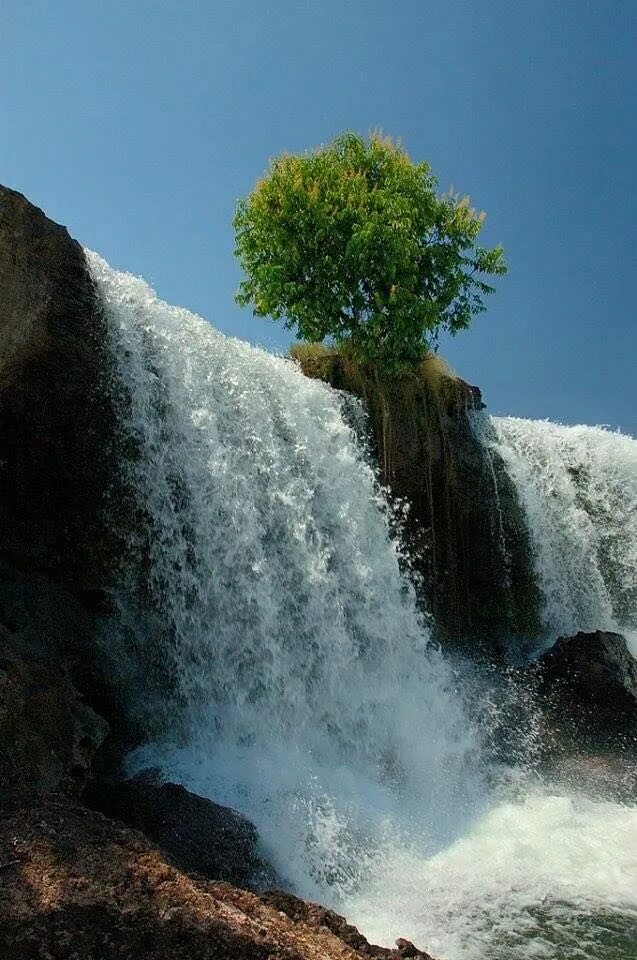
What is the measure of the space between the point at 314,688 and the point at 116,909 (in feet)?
20.0

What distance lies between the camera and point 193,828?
671 centimetres

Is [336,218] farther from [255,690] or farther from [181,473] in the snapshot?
[255,690]

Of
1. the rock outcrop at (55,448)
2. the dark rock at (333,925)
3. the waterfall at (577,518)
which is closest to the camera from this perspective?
the dark rock at (333,925)

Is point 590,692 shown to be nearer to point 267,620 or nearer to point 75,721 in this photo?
point 267,620

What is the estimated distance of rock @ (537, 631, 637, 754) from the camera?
11.9m

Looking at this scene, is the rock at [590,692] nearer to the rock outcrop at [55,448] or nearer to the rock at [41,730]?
the rock outcrop at [55,448]

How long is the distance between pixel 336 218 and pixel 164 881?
15632 millimetres

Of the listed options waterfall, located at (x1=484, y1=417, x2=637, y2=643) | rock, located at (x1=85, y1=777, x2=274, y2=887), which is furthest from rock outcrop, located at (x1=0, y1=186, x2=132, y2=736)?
waterfall, located at (x1=484, y1=417, x2=637, y2=643)

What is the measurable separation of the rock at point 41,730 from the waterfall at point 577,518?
491 inches

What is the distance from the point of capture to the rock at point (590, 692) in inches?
470

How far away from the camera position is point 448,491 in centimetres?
1616

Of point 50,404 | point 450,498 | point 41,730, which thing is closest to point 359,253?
point 450,498

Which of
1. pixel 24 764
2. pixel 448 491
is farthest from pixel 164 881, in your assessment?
pixel 448 491

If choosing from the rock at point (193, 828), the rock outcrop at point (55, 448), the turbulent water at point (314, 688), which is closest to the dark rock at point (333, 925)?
the turbulent water at point (314, 688)
